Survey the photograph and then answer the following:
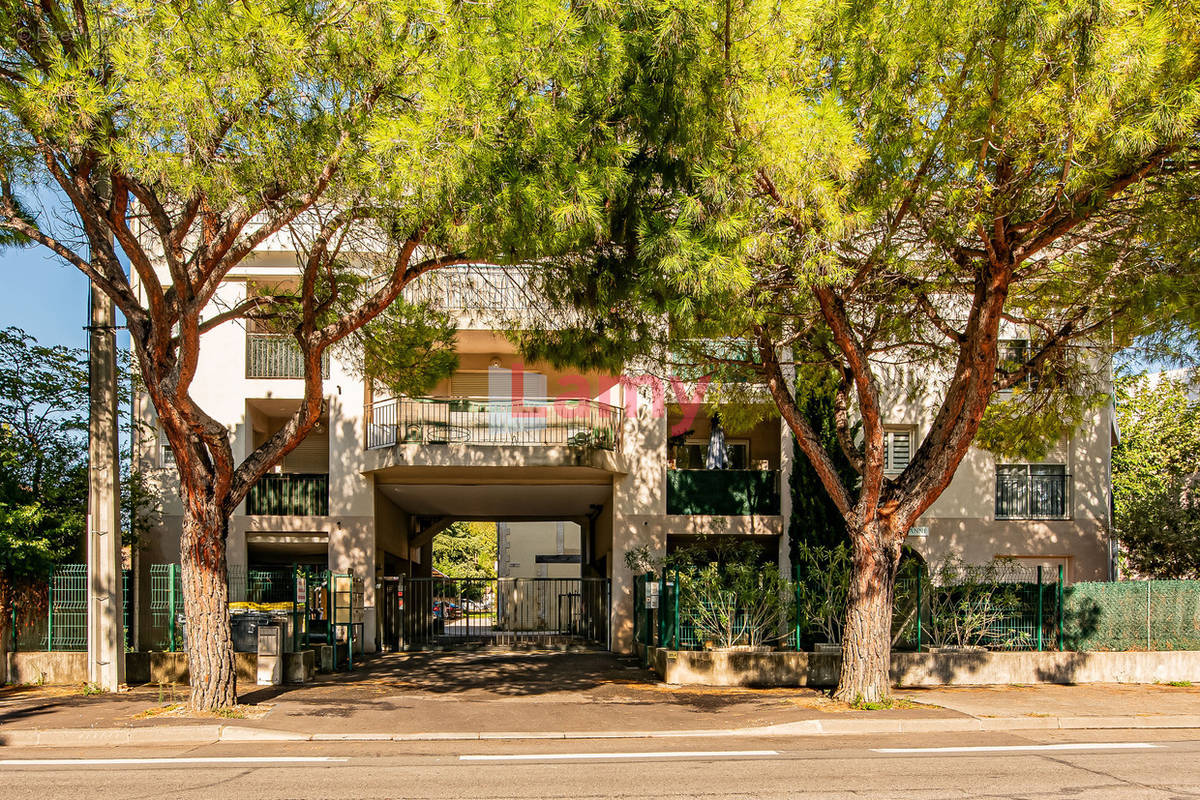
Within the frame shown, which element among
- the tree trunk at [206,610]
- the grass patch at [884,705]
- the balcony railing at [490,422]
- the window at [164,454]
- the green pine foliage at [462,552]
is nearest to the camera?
the tree trunk at [206,610]

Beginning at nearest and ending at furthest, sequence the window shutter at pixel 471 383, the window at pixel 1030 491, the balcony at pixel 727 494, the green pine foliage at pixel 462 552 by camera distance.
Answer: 1. the balcony at pixel 727 494
2. the window at pixel 1030 491
3. the window shutter at pixel 471 383
4. the green pine foliage at pixel 462 552

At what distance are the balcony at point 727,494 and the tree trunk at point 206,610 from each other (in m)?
12.4

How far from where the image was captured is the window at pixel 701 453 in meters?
24.9

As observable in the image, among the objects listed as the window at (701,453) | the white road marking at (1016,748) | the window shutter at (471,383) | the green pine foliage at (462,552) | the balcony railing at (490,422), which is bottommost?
the green pine foliage at (462,552)

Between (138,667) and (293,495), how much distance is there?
685 cm

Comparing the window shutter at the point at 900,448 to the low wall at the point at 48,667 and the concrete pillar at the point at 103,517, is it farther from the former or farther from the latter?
the low wall at the point at 48,667

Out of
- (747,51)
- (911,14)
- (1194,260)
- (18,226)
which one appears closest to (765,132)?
(747,51)

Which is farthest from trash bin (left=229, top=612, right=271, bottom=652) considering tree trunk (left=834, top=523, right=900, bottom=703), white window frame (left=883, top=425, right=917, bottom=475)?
white window frame (left=883, top=425, right=917, bottom=475)

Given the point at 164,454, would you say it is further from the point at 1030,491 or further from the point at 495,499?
the point at 1030,491

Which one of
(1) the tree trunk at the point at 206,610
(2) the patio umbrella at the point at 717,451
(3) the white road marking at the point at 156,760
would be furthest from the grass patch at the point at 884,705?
(2) the patio umbrella at the point at 717,451

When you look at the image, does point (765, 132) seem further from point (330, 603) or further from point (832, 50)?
point (330, 603)

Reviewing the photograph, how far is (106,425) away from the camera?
51.6ft

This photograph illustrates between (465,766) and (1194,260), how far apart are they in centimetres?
1044

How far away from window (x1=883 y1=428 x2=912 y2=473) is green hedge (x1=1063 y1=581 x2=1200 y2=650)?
255 inches
